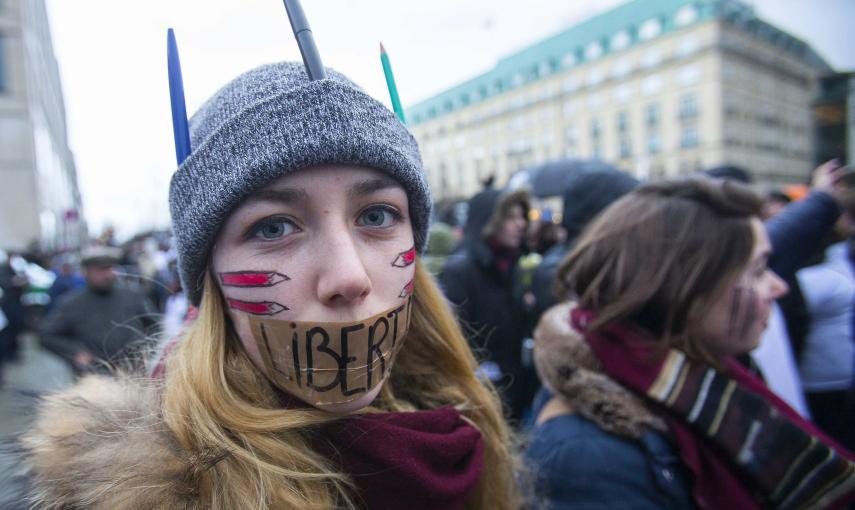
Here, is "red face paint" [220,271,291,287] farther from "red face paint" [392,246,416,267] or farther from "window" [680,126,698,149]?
"window" [680,126,698,149]

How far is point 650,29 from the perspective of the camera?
50438mm

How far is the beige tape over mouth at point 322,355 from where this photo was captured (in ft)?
3.26

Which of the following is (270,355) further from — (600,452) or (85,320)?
(85,320)

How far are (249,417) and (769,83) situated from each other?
2485 inches

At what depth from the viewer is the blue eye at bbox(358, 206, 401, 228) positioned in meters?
1.10

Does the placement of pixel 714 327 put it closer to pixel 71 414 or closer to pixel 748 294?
pixel 748 294

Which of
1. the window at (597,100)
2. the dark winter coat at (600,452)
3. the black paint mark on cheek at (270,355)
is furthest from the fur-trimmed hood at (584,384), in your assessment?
the window at (597,100)

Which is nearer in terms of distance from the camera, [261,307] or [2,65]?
[261,307]

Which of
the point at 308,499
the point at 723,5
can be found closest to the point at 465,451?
the point at 308,499

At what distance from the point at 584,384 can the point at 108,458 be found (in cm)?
121

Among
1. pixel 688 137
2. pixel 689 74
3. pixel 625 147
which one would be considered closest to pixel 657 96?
pixel 689 74

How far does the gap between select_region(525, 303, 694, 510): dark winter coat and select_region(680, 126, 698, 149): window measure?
173 feet

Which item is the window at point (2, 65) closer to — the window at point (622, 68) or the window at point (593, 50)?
the window at point (622, 68)

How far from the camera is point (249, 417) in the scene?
989 millimetres
